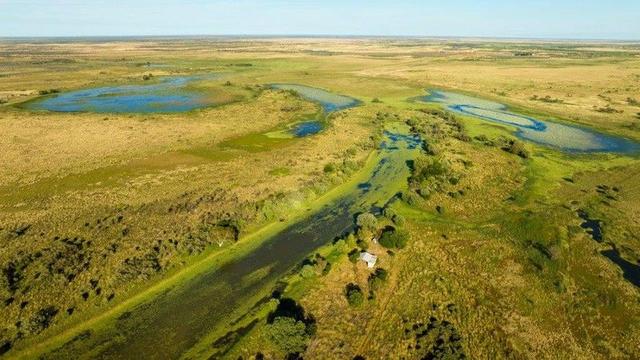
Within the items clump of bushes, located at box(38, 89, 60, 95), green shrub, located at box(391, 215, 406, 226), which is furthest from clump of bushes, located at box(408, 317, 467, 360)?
clump of bushes, located at box(38, 89, 60, 95)

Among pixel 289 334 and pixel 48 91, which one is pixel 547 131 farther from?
pixel 48 91

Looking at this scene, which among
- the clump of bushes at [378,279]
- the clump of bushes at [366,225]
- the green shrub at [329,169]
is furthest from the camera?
the green shrub at [329,169]

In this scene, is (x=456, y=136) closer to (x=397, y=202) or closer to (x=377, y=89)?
(x=397, y=202)

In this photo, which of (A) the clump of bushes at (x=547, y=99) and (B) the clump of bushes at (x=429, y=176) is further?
(A) the clump of bushes at (x=547, y=99)

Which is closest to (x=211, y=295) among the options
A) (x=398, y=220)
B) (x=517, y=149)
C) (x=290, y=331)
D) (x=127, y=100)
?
(x=290, y=331)

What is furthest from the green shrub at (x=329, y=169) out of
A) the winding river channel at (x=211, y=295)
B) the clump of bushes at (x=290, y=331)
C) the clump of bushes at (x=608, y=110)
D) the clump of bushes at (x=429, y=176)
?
the clump of bushes at (x=608, y=110)

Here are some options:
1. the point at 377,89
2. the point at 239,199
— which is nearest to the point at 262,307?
the point at 239,199

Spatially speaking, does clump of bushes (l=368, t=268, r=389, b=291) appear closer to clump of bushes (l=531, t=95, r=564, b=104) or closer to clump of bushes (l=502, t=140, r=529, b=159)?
clump of bushes (l=502, t=140, r=529, b=159)

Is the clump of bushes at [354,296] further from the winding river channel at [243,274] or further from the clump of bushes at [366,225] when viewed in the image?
the clump of bushes at [366,225]
